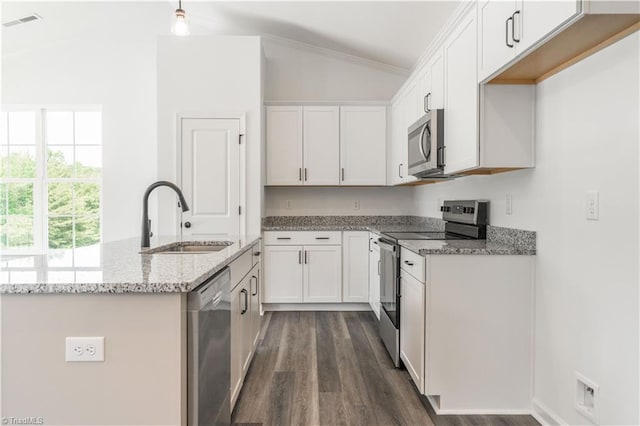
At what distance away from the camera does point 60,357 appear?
1102mm

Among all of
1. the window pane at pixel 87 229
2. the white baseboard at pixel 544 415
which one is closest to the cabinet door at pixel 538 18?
the white baseboard at pixel 544 415

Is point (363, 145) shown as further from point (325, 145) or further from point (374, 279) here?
point (374, 279)

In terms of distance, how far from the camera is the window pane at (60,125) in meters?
4.47

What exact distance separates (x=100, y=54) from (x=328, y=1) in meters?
2.95

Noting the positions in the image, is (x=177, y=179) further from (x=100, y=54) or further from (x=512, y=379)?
(x=512, y=379)

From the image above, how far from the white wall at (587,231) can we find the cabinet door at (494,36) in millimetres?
338

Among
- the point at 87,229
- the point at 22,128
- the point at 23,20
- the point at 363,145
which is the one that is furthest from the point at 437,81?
the point at 22,128

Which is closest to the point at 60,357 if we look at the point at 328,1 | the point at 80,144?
the point at 328,1

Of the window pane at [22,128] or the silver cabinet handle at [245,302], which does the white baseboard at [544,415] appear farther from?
the window pane at [22,128]

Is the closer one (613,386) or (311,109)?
(613,386)

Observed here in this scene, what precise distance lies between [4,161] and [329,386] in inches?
193

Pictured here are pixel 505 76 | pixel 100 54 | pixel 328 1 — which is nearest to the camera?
pixel 505 76

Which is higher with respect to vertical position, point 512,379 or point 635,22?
point 635,22

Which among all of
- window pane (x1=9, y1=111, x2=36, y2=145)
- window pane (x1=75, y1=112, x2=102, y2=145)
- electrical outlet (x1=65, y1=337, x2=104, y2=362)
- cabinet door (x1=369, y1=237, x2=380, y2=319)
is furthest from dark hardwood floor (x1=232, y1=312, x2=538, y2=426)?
window pane (x1=9, y1=111, x2=36, y2=145)
